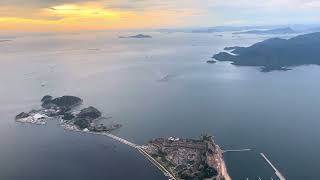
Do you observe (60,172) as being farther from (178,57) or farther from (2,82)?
(178,57)

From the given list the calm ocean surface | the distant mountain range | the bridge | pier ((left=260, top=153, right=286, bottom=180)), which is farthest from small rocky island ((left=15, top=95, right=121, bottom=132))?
the distant mountain range

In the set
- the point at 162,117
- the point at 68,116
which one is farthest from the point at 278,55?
the point at 68,116

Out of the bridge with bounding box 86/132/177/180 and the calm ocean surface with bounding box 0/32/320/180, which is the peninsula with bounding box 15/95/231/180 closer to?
the bridge with bounding box 86/132/177/180

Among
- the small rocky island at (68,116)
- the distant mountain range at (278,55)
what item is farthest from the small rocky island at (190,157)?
the distant mountain range at (278,55)

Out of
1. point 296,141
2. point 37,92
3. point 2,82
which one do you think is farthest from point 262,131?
point 2,82

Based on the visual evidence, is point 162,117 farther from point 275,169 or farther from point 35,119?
point 275,169

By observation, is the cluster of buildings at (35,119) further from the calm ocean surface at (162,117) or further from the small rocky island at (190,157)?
the small rocky island at (190,157)
